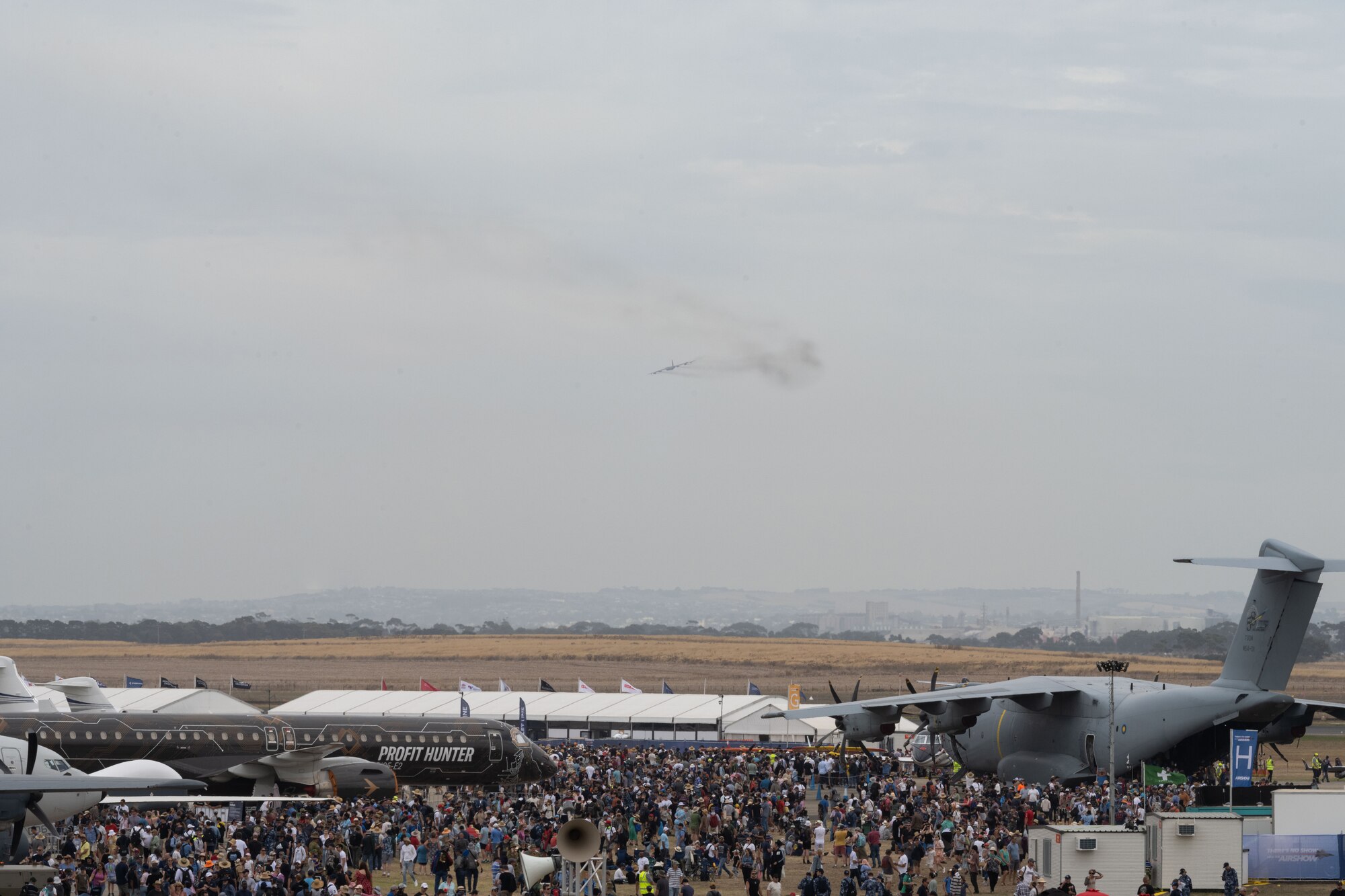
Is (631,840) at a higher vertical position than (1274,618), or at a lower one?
lower

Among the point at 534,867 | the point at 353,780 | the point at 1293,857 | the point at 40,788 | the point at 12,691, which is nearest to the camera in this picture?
the point at 534,867

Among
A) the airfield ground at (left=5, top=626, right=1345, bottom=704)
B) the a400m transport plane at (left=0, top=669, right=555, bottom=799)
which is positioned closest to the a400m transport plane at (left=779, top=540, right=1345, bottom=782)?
the a400m transport plane at (left=0, top=669, right=555, bottom=799)

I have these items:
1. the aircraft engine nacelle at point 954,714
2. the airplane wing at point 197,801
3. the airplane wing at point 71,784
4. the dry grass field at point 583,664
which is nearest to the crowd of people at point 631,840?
the airplane wing at point 197,801

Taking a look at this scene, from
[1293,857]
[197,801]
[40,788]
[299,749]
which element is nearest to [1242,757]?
[1293,857]

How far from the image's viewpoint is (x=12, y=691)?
142 ft

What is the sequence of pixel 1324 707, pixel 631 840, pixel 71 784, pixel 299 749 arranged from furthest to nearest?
pixel 1324 707 → pixel 299 749 → pixel 631 840 → pixel 71 784

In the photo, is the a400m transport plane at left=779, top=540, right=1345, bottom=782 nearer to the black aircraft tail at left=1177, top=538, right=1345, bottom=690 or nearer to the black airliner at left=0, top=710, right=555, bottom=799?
the black aircraft tail at left=1177, top=538, right=1345, bottom=690

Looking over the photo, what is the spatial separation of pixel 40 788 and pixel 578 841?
26.1 ft

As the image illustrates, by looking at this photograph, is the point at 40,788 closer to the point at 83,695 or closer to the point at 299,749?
the point at 299,749

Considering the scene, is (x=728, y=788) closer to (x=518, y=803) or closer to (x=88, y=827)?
(x=518, y=803)

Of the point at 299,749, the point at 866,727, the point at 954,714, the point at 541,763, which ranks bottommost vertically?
the point at 541,763

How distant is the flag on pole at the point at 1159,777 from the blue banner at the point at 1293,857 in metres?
9.99

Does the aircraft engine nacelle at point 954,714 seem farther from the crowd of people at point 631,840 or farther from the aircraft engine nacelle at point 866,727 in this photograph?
the crowd of people at point 631,840

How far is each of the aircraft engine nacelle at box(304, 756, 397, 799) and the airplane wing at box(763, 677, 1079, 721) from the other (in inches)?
411
